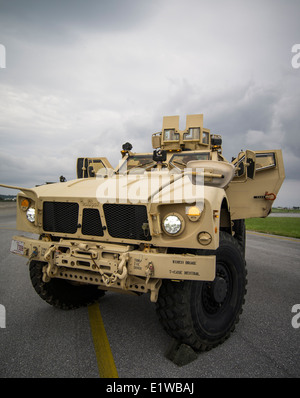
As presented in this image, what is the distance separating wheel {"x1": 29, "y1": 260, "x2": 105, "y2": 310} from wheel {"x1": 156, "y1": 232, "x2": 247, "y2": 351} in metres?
1.42

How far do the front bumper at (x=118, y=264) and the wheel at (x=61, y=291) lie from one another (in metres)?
0.46

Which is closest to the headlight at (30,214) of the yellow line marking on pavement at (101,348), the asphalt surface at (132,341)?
the asphalt surface at (132,341)

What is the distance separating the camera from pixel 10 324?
9.73 ft

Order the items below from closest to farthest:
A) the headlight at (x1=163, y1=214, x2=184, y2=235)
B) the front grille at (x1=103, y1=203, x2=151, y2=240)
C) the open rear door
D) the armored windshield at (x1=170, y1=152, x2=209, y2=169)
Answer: the headlight at (x1=163, y1=214, x2=184, y2=235) < the front grille at (x1=103, y1=203, x2=151, y2=240) < the open rear door < the armored windshield at (x1=170, y1=152, x2=209, y2=169)

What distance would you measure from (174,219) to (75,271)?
3.71ft

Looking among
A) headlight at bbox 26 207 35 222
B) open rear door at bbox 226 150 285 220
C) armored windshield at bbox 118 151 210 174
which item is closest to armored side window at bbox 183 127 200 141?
armored windshield at bbox 118 151 210 174

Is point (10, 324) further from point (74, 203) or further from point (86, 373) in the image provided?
point (74, 203)

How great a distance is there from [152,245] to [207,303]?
0.83m

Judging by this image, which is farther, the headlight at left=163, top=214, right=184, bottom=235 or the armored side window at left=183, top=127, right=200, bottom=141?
the armored side window at left=183, top=127, right=200, bottom=141

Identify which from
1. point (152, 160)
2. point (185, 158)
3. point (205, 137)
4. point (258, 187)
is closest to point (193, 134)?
point (205, 137)

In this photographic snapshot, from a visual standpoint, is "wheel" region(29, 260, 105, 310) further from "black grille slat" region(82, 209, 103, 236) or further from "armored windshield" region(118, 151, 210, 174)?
"armored windshield" region(118, 151, 210, 174)

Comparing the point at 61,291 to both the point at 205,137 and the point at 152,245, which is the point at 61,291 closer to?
the point at 152,245

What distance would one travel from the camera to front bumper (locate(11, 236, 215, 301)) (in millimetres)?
2227

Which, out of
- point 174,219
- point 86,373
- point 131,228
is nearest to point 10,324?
point 86,373
